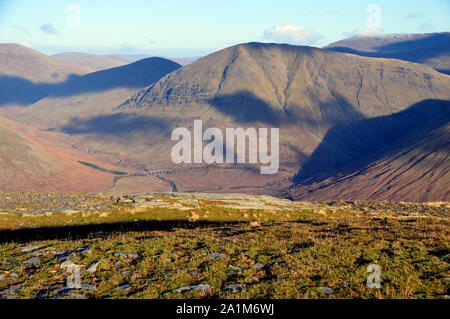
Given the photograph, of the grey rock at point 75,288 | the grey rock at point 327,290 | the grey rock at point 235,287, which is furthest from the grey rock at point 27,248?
the grey rock at point 327,290

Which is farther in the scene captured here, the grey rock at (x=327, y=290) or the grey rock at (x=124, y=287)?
the grey rock at (x=124, y=287)

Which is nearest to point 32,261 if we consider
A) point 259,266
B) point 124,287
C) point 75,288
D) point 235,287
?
point 75,288

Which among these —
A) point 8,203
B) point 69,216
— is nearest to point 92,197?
point 8,203

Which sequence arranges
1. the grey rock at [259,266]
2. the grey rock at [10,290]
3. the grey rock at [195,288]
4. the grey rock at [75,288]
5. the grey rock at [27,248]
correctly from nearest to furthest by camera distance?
the grey rock at [10,290] → the grey rock at [195,288] → the grey rock at [75,288] → the grey rock at [259,266] → the grey rock at [27,248]

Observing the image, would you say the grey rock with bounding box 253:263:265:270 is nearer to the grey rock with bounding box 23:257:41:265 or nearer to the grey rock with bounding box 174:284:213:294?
the grey rock with bounding box 174:284:213:294

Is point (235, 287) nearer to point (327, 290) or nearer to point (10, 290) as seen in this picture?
point (327, 290)

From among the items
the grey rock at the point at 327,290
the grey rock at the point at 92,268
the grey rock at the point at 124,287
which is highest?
the grey rock at the point at 327,290

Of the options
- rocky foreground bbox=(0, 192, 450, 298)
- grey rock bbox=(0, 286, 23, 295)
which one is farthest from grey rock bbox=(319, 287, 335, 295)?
grey rock bbox=(0, 286, 23, 295)

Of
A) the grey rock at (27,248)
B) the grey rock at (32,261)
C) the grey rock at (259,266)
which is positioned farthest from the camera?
the grey rock at (27,248)

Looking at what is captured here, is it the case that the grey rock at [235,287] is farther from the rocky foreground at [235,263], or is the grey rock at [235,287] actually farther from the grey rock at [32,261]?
the grey rock at [32,261]

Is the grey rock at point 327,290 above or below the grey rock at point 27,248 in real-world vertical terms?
above

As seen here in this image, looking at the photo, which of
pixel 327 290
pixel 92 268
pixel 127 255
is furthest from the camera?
pixel 127 255
